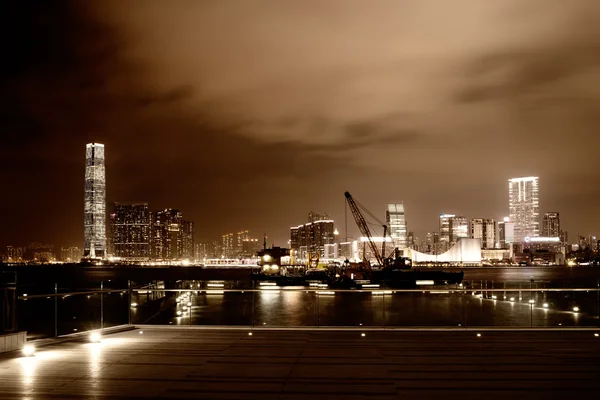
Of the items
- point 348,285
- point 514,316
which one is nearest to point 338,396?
point 514,316

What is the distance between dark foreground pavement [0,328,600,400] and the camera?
8789 millimetres

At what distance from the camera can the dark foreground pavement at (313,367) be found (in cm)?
879

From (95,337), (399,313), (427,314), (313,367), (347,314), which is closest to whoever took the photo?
(313,367)

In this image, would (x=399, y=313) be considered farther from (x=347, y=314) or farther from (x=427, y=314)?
(x=347, y=314)

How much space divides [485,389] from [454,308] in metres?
51.3

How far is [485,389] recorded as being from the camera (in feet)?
29.3

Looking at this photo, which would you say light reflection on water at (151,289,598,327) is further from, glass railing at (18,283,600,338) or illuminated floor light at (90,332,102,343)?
illuminated floor light at (90,332,102,343)

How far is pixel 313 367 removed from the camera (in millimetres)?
10609

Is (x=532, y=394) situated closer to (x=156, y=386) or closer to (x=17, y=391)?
(x=156, y=386)

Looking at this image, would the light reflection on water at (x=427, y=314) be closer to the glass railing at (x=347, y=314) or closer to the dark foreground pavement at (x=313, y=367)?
the glass railing at (x=347, y=314)

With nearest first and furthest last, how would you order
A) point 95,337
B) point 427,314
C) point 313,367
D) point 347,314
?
point 313,367 → point 95,337 → point 427,314 → point 347,314

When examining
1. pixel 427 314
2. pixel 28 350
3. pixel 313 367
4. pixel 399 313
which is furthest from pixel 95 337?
pixel 399 313

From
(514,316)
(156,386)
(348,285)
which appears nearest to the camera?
(156,386)

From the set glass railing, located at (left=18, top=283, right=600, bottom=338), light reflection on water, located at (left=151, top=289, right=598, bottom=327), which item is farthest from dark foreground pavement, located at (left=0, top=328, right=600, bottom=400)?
light reflection on water, located at (left=151, top=289, right=598, bottom=327)
